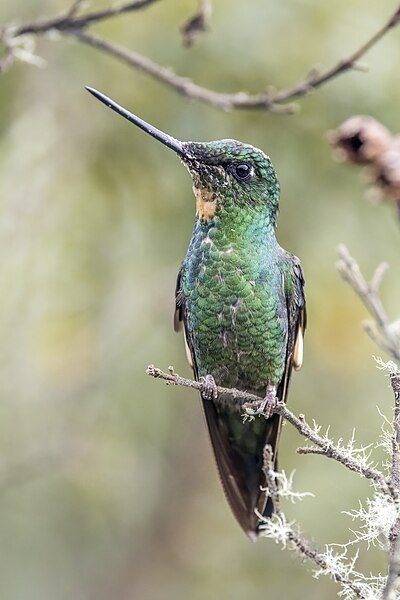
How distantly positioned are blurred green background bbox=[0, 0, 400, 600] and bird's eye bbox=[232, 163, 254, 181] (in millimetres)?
1178

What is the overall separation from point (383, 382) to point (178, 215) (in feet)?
4.37

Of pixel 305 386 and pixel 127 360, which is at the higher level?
pixel 127 360

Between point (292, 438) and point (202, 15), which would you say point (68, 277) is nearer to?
point (292, 438)

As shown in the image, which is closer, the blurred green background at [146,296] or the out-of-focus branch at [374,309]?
the out-of-focus branch at [374,309]

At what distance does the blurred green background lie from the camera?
174 inches

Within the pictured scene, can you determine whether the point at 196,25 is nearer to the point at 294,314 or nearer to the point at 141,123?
the point at 141,123

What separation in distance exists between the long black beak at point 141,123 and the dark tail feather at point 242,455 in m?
0.95


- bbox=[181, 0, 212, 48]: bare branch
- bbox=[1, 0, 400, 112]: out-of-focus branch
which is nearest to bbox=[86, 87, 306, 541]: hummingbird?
bbox=[1, 0, 400, 112]: out-of-focus branch

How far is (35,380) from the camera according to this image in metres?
5.22

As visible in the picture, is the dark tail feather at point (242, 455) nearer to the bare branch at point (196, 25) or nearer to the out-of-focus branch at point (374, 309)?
the bare branch at point (196, 25)

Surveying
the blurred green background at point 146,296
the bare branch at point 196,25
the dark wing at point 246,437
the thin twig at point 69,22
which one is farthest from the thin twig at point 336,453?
the blurred green background at point 146,296

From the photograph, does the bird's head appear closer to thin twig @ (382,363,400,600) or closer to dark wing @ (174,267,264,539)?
dark wing @ (174,267,264,539)

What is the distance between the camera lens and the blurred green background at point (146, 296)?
174 inches

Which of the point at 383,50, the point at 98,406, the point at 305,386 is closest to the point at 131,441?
the point at 98,406
